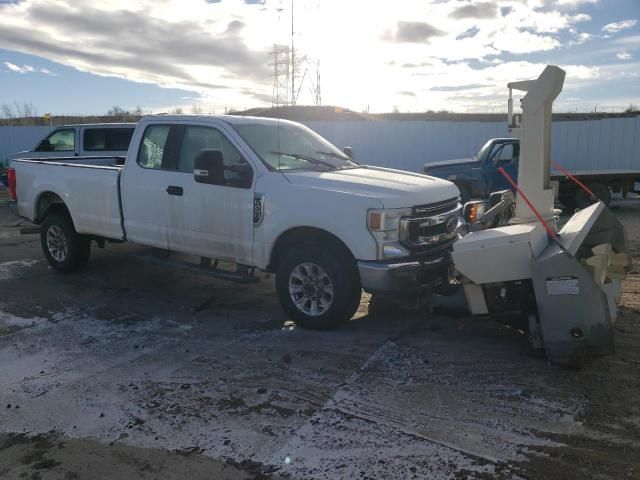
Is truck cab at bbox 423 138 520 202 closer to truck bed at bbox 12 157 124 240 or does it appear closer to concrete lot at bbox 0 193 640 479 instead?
concrete lot at bbox 0 193 640 479

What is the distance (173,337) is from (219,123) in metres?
2.31

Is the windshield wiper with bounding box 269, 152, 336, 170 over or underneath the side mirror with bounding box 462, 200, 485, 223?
over

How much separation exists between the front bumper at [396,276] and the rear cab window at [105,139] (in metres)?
9.28

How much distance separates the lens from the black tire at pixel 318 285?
4.93 metres

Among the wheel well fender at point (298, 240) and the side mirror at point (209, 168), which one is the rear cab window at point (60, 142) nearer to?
the side mirror at point (209, 168)

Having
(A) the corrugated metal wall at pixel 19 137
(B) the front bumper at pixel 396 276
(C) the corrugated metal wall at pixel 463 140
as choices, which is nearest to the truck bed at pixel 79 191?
(B) the front bumper at pixel 396 276

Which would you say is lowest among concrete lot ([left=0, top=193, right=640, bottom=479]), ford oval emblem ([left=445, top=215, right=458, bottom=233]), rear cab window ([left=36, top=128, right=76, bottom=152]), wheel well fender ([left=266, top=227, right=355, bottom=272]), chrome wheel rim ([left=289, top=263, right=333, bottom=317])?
concrete lot ([left=0, top=193, right=640, bottom=479])

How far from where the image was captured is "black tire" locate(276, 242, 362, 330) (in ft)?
16.2

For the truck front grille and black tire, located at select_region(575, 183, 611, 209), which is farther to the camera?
black tire, located at select_region(575, 183, 611, 209)

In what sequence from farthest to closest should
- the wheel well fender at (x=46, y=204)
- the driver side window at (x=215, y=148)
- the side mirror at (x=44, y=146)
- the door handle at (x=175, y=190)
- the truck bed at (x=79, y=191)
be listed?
the side mirror at (x=44, y=146)
the wheel well fender at (x=46, y=204)
the truck bed at (x=79, y=191)
the door handle at (x=175, y=190)
the driver side window at (x=215, y=148)

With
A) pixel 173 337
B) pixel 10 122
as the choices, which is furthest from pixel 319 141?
pixel 10 122

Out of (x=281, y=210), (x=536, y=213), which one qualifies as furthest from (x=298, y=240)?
(x=536, y=213)

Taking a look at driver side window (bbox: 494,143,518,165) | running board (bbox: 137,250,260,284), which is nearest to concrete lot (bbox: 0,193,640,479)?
running board (bbox: 137,250,260,284)

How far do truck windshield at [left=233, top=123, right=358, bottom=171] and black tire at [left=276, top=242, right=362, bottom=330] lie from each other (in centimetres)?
101
